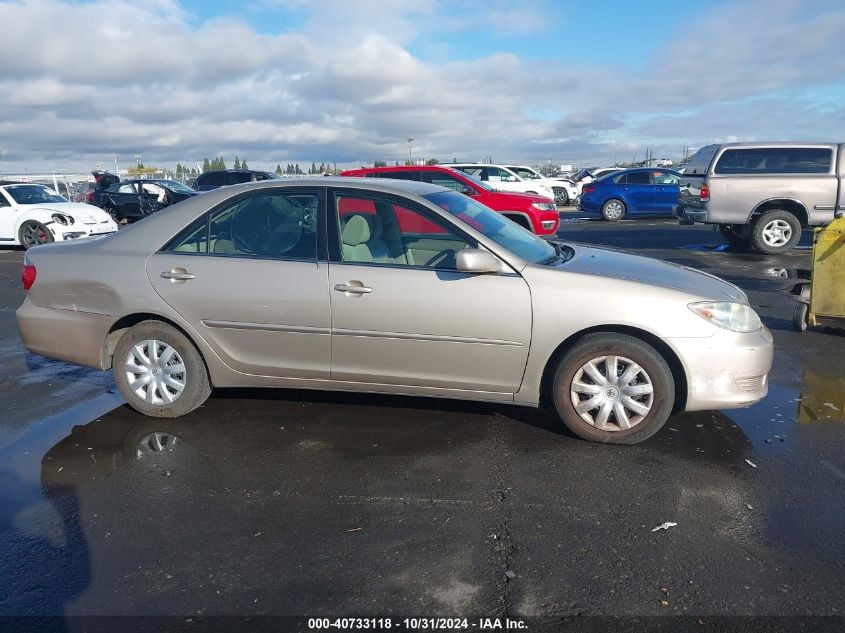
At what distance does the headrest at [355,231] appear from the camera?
4.37m

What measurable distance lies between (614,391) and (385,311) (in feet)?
4.94

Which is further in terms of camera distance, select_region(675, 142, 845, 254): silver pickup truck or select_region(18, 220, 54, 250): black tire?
select_region(18, 220, 54, 250): black tire

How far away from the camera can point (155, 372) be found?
458 centimetres

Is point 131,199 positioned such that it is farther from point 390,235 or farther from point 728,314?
point 728,314

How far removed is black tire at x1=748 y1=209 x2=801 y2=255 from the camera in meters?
12.2

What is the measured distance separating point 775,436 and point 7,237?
1534 cm

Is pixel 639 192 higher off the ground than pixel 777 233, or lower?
higher

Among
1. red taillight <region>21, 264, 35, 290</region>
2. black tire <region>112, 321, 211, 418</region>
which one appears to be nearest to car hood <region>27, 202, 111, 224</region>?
red taillight <region>21, 264, 35, 290</region>

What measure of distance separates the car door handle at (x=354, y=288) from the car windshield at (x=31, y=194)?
1333cm

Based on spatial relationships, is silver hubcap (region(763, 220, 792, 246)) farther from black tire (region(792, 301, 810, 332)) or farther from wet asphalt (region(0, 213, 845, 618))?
wet asphalt (region(0, 213, 845, 618))

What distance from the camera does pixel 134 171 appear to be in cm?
4169

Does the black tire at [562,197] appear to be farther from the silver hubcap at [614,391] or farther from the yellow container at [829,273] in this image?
the silver hubcap at [614,391]

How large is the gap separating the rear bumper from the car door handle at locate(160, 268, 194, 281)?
0.52m

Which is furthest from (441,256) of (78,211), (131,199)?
(131,199)
